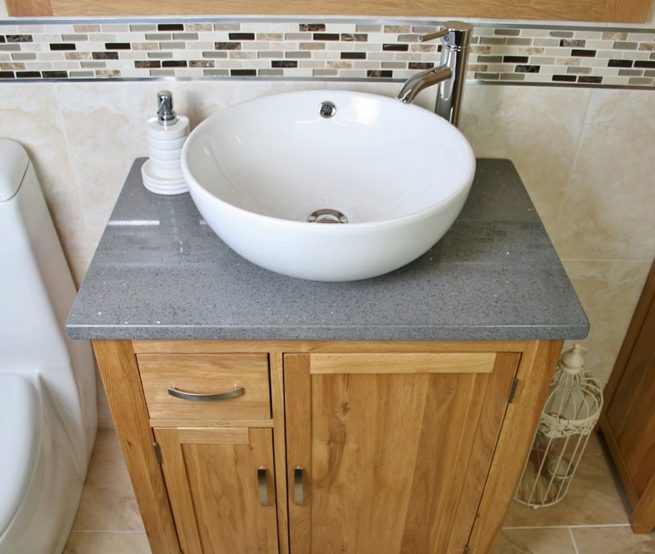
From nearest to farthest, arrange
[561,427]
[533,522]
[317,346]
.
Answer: [317,346], [561,427], [533,522]

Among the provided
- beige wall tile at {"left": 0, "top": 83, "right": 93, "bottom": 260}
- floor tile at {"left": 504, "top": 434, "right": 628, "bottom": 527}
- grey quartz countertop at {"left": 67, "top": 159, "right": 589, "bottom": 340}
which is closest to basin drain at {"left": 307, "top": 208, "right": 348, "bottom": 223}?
grey quartz countertop at {"left": 67, "top": 159, "right": 589, "bottom": 340}

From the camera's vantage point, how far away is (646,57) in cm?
129

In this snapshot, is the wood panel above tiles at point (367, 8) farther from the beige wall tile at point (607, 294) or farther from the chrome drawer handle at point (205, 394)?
the chrome drawer handle at point (205, 394)

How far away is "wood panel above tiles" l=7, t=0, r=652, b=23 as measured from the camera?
1.20m

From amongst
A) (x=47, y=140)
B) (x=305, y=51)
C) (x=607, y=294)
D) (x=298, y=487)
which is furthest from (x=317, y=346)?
(x=607, y=294)

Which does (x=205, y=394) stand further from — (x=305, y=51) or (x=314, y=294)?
(x=305, y=51)

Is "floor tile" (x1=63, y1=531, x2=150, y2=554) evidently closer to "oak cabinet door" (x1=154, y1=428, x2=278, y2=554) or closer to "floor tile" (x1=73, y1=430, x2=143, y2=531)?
"floor tile" (x1=73, y1=430, x2=143, y2=531)

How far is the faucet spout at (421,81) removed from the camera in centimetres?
112

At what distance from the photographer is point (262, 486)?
1.22m

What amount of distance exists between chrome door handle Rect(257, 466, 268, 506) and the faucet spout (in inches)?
26.1

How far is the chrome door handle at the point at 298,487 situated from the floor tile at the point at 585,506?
2.07 feet

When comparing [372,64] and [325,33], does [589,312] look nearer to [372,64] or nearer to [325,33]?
[372,64]

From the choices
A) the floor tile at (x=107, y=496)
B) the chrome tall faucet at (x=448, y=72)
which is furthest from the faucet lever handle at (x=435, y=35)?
the floor tile at (x=107, y=496)

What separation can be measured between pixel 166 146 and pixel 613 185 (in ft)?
2.95
